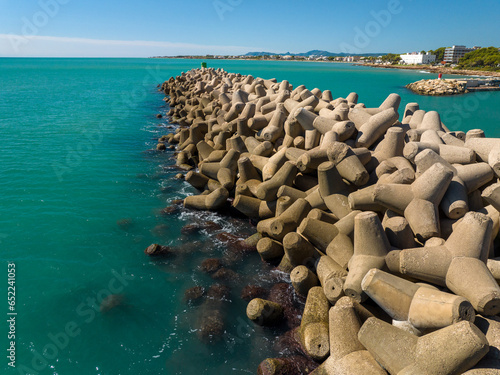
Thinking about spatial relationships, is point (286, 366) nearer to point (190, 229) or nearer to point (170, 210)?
point (190, 229)

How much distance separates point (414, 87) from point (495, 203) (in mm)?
45478

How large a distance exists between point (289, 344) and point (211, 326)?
1.38 metres

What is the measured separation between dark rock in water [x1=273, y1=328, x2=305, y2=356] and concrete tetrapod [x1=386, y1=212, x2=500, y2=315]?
6.11 ft

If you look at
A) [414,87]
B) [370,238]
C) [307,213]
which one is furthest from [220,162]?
[414,87]

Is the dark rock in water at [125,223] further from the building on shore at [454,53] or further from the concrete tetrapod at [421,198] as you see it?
the building on shore at [454,53]

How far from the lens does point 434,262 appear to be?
15.4 feet

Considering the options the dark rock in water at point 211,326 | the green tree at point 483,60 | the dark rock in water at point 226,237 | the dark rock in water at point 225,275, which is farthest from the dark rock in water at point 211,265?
the green tree at point 483,60

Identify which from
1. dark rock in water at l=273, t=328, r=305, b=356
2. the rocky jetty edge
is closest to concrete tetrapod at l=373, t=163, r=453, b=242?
the rocky jetty edge

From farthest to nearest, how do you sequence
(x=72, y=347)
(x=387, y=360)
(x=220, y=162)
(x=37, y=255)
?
(x=220, y=162) → (x=37, y=255) → (x=72, y=347) → (x=387, y=360)

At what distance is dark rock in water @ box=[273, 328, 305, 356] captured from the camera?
5146 mm

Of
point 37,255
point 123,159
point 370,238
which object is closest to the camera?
point 370,238

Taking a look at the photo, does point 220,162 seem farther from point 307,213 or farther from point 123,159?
point 123,159

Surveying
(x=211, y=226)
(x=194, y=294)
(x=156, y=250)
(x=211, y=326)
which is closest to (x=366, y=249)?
(x=211, y=326)

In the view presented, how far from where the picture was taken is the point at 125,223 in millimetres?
9367
